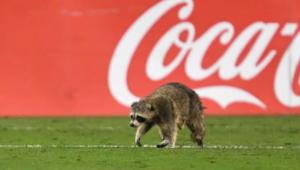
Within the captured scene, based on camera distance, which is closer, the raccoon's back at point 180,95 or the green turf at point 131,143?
the green turf at point 131,143

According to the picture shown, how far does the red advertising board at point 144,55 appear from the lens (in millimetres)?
26422

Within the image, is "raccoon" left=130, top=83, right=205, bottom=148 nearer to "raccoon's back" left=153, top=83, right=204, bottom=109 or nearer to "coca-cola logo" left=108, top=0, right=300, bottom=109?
"raccoon's back" left=153, top=83, right=204, bottom=109

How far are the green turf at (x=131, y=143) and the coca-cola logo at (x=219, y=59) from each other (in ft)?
2.11

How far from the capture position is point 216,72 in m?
26.5

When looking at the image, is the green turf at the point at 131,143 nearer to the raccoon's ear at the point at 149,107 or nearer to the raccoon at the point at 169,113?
the raccoon at the point at 169,113

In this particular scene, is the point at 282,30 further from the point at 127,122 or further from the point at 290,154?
the point at 290,154

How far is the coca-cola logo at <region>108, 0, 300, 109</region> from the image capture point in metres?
26.4

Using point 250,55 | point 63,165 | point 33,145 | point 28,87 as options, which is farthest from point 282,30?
point 63,165

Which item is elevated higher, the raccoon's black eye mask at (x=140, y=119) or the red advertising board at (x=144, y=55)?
the red advertising board at (x=144, y=55)

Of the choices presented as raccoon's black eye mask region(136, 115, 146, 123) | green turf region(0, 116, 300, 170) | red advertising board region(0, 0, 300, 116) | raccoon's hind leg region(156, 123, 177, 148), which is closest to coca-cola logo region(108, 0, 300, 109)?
red advertising board region(0, 0, 300, 116)

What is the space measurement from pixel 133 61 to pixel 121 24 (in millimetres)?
988

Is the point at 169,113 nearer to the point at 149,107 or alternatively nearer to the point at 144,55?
the point at 149,107

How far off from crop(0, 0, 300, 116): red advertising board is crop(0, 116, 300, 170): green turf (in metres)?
0.52

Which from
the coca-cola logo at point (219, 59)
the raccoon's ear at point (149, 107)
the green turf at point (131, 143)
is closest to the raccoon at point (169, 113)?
the raccoon's ear at point (149, 107)
